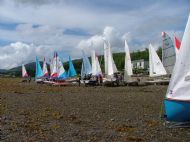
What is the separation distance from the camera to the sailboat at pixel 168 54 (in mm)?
39625

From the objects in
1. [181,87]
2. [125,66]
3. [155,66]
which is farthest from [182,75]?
[125,66]

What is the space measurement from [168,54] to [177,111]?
2732 cm

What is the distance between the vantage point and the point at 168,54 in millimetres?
40062

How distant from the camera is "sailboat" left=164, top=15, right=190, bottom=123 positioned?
517 inches

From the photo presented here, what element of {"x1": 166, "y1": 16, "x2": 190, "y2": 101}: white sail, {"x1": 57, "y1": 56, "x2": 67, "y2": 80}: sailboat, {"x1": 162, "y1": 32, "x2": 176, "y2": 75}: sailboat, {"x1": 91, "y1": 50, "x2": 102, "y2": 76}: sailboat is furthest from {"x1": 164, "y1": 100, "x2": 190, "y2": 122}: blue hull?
{"x1": 57, "y1": 56, "x2": 67, "y2": 80}: sailboat

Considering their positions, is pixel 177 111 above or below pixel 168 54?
below

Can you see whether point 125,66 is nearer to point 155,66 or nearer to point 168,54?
point 155,66

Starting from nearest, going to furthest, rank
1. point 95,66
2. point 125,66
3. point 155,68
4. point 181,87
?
point 181,87
point 155,68
point 125,66
point 95,66

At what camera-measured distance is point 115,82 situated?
4447 centimetres

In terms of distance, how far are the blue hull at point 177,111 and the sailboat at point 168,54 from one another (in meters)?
26.3

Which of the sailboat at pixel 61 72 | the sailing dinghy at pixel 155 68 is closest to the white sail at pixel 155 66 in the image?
the sailing dinghy at pixel 155 68

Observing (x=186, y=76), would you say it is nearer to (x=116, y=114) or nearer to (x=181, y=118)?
(x=181, y=118)

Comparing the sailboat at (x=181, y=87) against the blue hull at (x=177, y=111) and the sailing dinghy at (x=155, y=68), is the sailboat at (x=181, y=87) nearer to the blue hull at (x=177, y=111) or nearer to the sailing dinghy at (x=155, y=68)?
the blue hull at (x=177, y=111)

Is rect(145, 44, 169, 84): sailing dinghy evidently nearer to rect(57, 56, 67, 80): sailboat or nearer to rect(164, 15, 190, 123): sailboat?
rect(57, 56, 67, 80): sailboat
